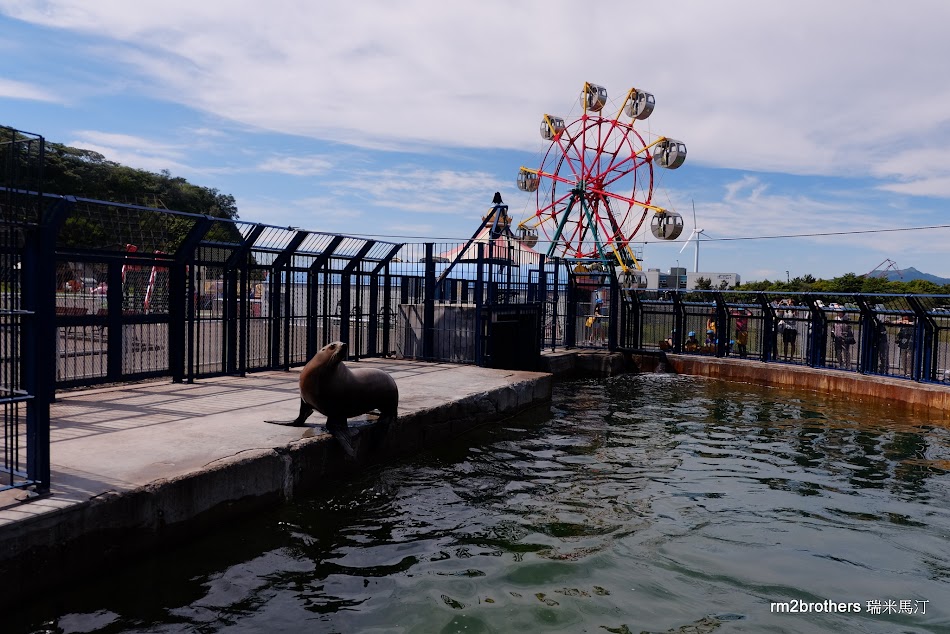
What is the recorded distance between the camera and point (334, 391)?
714cm

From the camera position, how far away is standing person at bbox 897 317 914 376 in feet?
47.9

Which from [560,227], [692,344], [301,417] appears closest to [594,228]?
[560,227]

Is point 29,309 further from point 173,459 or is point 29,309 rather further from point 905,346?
point 905,346

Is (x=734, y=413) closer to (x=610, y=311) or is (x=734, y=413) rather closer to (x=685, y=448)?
(x=685, y=448)

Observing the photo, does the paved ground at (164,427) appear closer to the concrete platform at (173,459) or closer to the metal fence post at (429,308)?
the concrete platform at (173,459)

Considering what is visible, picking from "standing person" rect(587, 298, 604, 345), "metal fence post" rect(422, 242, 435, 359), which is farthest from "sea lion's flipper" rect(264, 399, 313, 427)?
"standing person" rect(587, 298, 604, 345)

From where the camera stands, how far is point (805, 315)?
60.7ft

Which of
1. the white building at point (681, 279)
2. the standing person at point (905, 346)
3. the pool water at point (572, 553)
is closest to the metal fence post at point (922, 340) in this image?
the standing person at point (905, 346)

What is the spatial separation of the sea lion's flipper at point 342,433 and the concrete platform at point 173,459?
0.09m

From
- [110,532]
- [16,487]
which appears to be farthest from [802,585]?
[16,487]

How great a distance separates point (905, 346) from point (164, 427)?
A: 48.4 feet

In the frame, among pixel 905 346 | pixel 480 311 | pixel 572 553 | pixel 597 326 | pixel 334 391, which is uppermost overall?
pixel 480 311

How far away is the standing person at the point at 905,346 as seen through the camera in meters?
14.6

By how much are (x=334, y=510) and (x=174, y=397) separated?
143 inches
